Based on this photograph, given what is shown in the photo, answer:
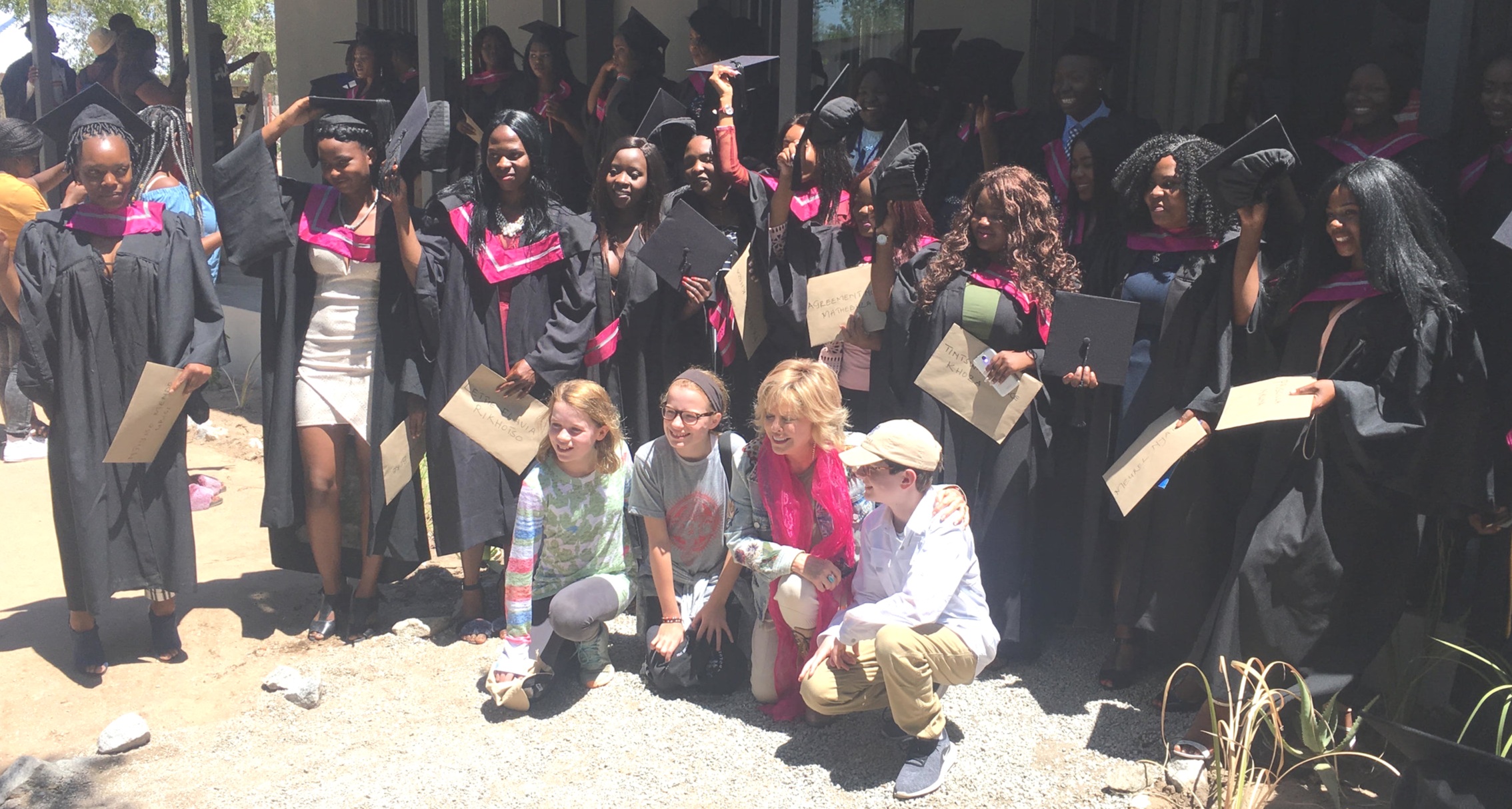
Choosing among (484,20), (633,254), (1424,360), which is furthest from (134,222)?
(484,20)

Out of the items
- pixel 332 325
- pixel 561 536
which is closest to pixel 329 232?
pixel 332 325

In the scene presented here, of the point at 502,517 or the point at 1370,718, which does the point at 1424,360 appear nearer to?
the point at 1370,718

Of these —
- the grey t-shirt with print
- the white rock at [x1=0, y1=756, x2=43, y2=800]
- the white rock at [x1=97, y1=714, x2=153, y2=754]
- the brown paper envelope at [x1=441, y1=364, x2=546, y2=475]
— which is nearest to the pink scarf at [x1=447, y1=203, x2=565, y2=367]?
the brown paper envelope at [x1=441, y1=364, x2=546, y2=475]

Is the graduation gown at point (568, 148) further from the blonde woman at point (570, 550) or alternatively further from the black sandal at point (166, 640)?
the black sandal at point (166, 640)

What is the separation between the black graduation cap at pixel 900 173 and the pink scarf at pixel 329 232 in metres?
1.80

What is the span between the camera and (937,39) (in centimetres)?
629

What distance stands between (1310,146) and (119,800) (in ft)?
14.3

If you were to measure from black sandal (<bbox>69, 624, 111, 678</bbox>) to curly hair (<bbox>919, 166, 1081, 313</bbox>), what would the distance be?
3.22 m

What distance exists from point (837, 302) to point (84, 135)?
8.45 feet

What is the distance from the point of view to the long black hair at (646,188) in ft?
14.7

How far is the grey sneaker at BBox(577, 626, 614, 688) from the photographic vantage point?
4086mm

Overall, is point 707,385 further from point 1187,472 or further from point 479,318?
point 1187,472

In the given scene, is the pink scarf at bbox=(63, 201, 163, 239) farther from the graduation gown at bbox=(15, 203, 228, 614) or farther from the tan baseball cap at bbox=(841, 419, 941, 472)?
the tan baseball cap at bbox=(841, 419, 941, 472)

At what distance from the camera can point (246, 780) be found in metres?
3.51
